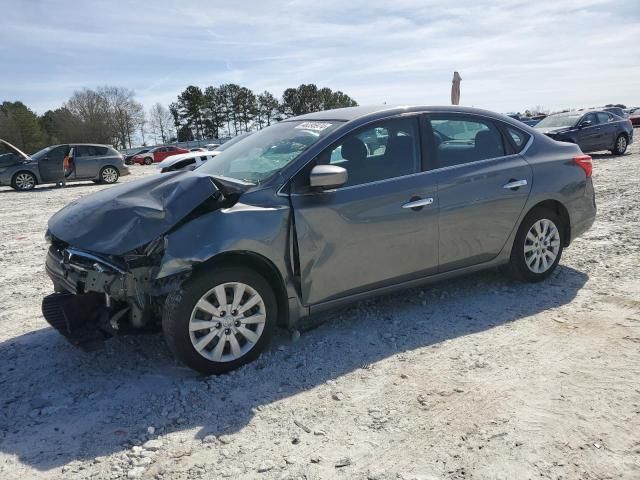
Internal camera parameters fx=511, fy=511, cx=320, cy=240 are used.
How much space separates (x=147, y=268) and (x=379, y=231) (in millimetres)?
1646

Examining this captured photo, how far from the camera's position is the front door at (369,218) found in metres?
3.56

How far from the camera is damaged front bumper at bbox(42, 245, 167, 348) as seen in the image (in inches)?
124

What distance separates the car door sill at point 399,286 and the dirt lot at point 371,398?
0.30 meters

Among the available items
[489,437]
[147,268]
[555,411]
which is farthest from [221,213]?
[555,411]

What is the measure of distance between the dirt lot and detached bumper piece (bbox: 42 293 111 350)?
310 millimetres

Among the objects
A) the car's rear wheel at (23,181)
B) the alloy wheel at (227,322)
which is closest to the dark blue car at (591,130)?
the alloy wheel at (227,322)

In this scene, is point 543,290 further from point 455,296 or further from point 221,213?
point 221,213

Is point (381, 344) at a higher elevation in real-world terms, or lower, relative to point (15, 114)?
lower

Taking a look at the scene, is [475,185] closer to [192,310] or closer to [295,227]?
[295,227]

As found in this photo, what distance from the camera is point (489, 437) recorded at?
262 centimetres

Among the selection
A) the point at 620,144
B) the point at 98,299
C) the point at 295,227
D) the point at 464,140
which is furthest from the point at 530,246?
the point at 620,144

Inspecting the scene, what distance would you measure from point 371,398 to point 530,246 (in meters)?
2.46

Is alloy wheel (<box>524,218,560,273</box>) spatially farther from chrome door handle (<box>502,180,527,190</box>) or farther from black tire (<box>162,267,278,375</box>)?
black tire (<box>162,267,278,375</box>)

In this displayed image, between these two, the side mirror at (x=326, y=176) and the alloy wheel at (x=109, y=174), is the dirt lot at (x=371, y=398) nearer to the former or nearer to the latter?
the side mirror at (x=326, y=176)
